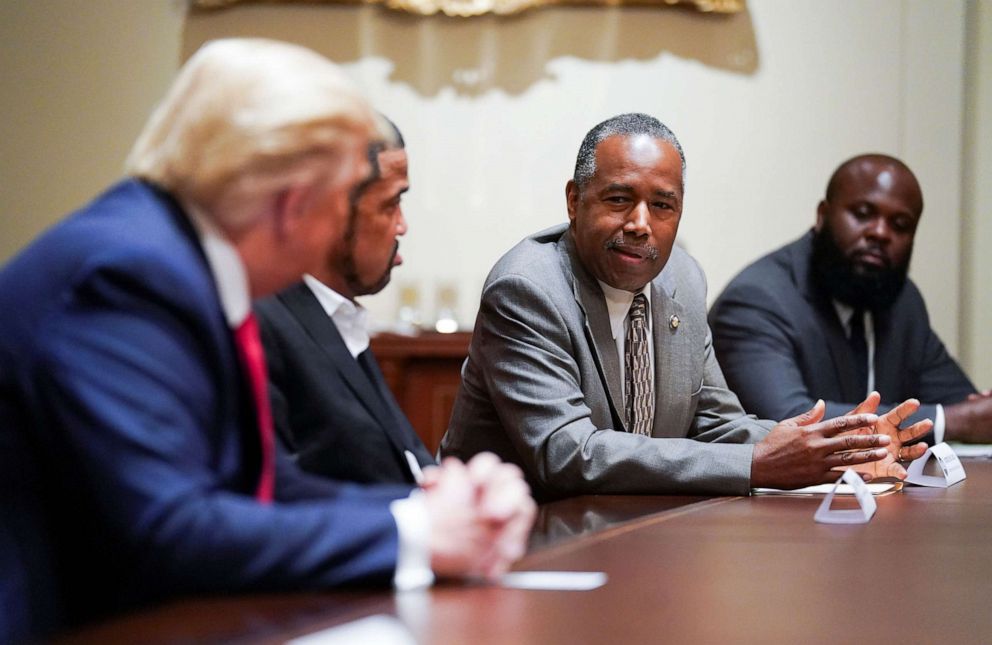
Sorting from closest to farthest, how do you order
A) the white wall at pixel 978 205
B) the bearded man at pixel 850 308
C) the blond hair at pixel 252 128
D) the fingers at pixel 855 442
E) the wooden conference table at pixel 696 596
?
1. the wooden conference table at pixel 696 596
2. the blond hair at pixel 252 128
3. the fingers at pixel 855 442
4. the bearded man at pixel 850 308
5. the white wall at pixel 978 205

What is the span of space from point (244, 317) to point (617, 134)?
6.39 feet

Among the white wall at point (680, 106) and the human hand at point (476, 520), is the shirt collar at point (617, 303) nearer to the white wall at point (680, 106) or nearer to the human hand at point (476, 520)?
the human hand at point (476, 520)

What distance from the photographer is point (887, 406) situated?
4.20 metres

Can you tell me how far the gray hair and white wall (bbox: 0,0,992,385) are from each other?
3318mm

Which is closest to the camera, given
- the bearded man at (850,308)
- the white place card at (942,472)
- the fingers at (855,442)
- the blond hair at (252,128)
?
the blond hair at (252,128)

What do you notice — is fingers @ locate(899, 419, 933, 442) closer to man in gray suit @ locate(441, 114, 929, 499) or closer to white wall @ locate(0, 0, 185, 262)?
man in gray suit @ locate(441, 114, 929, 499)

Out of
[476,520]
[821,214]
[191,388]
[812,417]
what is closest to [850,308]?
[821,214]

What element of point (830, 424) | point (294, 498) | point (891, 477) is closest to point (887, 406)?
point (891, 477)

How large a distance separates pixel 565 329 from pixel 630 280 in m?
0.28

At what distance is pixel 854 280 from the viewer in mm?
4520

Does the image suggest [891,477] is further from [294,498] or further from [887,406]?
[294,498]

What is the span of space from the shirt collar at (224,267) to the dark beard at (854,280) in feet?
11.4

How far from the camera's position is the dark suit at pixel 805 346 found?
163 inches

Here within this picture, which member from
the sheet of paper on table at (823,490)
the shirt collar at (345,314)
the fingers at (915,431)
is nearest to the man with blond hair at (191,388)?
the shirt collar at (345,314)
